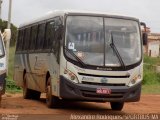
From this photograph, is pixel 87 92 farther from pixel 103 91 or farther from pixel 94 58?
pixel 94 58

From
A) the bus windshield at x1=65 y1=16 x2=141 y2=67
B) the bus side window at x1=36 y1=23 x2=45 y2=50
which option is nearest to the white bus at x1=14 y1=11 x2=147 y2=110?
the bus windshield at x1=65 y1=16 x2=141 y2=67

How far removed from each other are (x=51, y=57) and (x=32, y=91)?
5.48 meters

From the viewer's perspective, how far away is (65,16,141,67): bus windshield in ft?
54.9

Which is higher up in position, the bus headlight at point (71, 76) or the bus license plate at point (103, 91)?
the bus headlight at point (71, 76)

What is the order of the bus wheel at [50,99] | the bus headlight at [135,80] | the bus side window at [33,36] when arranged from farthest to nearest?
the bus side window at [33,36], the bus wheel at [50,99], the bus headlight at [135,80]

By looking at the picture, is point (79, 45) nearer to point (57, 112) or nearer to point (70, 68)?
point (70, 68)

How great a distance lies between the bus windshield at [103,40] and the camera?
54.9 feet

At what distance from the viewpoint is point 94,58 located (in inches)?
656

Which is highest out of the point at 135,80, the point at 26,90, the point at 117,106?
the point at 135,80

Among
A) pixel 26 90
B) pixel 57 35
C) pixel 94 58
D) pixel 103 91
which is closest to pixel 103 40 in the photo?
pixel 94 58

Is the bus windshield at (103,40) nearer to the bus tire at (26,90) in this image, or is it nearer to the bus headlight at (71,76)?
the bus headlight at (71,76)

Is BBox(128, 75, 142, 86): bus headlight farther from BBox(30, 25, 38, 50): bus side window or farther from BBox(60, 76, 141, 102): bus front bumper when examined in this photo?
BBox(30, 25, 38, 50): bus side window

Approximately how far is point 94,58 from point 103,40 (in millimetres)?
677

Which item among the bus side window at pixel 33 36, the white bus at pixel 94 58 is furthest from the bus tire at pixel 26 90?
the white bus at pixel 94 58
